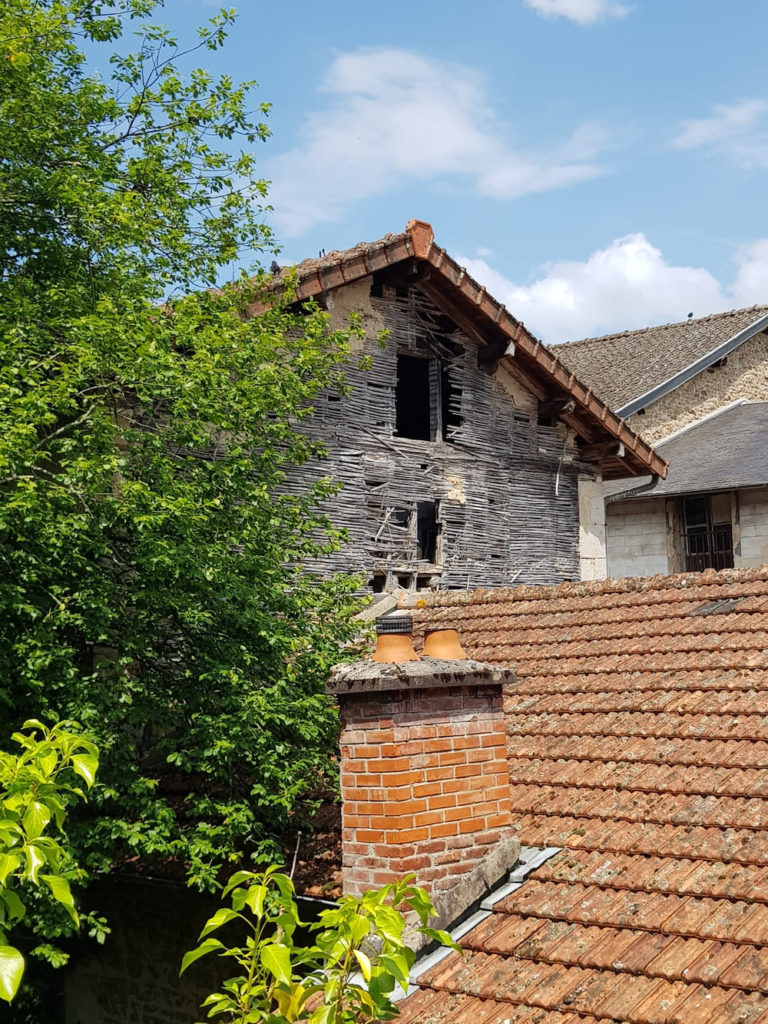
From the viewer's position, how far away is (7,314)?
7418 millimetres

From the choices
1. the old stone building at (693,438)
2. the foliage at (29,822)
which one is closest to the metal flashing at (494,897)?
the foliage at (29,822)

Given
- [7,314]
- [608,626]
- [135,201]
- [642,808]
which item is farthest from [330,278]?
[642,808]

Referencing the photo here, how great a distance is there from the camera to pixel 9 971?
2.38 m

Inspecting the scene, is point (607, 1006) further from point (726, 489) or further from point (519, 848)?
point (726, 489)

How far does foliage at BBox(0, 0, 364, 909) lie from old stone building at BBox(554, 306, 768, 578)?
8775 mm

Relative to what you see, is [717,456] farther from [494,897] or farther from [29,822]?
[29,822]

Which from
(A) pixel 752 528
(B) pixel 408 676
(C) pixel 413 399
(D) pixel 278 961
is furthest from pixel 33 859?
(A) pixel 752 528

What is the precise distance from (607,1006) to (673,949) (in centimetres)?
39

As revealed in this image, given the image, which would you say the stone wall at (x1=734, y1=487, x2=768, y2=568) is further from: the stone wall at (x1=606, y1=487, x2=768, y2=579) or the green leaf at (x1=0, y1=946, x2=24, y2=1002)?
the green leaf at (x1=0, y1=946, x2=24, y2=1002)

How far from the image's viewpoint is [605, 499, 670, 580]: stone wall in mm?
19062

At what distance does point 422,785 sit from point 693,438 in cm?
1700

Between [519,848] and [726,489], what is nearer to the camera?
[519,848]

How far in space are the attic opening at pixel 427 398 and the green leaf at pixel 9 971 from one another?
11264mm

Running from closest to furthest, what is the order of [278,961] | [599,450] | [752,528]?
[278,961] < [599,450] < [752,528]
